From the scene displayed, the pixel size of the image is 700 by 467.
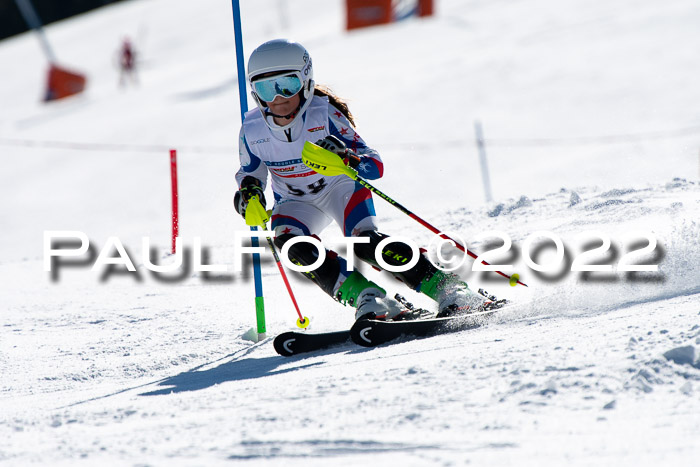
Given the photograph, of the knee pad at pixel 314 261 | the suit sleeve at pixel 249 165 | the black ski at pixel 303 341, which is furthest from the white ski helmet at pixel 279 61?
the black ski at pixel 303 341

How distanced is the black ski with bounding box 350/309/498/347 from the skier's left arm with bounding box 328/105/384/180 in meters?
0.83

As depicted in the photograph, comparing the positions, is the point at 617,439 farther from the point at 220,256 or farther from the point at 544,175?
the point at 544,175

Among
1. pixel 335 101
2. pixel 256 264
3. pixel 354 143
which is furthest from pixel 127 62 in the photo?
pixel 354 143

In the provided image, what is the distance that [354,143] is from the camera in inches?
179

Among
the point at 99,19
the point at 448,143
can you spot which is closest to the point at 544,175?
the point at 448,143

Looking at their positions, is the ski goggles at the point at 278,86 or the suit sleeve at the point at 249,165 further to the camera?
the suit sleeve at the point at 249,165

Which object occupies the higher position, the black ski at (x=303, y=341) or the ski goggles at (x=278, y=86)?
the ski goggles at (x=278, y=86)

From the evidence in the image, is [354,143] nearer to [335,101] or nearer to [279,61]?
[335,101]

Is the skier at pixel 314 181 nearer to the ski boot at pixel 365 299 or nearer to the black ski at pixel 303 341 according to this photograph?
the ski boot at pixel 365 299

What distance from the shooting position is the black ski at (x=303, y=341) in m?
4.13

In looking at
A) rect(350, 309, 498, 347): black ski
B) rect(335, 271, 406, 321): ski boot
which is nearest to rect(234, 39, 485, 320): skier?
rect(335, 271, 406, 321): ski boot

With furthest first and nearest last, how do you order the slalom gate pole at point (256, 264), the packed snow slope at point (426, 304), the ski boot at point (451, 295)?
the slalom gate pole at point (256, 264) → the ski boot at point (451, 295) → the packed snow slope at point (426, 304)

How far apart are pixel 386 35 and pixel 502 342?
1951cm

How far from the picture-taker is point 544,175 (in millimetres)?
10844
